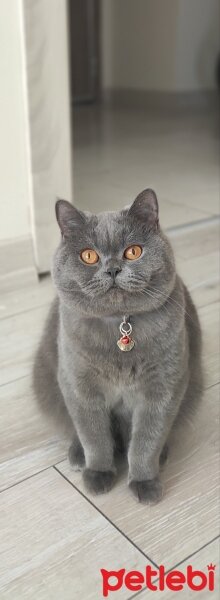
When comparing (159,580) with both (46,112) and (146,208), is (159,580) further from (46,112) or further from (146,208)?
(46,112)

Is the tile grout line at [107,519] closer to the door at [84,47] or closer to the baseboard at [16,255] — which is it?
the baseboard at [16,255]

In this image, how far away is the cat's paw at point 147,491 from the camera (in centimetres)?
83

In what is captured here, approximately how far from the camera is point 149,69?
14.6ft

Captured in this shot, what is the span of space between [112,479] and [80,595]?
0.63ft

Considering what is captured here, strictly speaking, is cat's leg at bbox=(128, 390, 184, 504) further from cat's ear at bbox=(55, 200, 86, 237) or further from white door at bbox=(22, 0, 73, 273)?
white door at bbox=(22, 0, 73, 273)

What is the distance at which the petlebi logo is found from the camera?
2.32 feet

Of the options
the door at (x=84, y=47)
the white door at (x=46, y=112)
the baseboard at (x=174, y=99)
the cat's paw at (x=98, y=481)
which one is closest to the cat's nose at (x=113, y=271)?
the cat's paw at (x=98, y=481)

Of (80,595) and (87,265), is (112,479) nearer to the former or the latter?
(80,595)

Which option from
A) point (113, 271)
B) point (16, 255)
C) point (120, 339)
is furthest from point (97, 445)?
point (16, 255)

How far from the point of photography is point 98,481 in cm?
85

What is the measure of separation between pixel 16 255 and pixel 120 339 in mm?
851

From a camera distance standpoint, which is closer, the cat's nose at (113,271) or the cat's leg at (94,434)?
the cat's nose at (113,271)

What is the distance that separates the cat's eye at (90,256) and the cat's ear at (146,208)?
0.24 ft

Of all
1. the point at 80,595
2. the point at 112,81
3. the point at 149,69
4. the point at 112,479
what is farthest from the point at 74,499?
the point at 112,81
